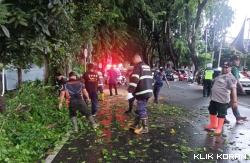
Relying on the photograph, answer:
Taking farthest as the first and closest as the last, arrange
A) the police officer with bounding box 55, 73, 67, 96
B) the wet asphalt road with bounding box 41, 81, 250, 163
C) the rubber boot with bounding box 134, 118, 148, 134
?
the police officer with bounding box 55, 73, 67, 96 < the rubber boot with bounding box 134, 118, 148, 134 < the wet asphalt road with bounding box 41, 81, 250, 163

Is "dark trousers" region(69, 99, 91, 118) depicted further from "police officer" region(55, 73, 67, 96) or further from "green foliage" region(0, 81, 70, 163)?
"police officer" region(55, 73, 67, 96)

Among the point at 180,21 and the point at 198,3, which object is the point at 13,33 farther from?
the point at 180,21

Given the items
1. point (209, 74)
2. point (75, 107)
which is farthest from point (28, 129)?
point (209, 74)

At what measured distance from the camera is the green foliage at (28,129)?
163 inches

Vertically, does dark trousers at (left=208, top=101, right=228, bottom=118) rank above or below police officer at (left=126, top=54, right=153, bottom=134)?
below

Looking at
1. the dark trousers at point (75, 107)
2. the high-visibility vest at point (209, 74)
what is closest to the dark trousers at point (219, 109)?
the dark trousers at point (75, 107)

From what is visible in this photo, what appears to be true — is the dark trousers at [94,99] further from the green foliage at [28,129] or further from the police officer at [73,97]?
the police officer at [73,97]

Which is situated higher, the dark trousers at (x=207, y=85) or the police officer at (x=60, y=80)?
the police officer at (x=60, y=80)

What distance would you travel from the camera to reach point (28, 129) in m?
5.07

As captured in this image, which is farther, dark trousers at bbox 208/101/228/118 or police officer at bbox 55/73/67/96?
police officer at bbox 55/73/67/96

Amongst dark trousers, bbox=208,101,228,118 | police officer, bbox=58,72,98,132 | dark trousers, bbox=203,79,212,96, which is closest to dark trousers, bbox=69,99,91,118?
police officer, bbox=58,72,98,132

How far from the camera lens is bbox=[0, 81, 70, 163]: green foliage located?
4.13 m

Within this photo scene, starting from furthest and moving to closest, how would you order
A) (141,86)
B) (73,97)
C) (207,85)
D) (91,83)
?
(207,85), (91,83), (73,97), (141,86)

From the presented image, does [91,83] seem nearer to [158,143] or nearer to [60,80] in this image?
[60,80]
